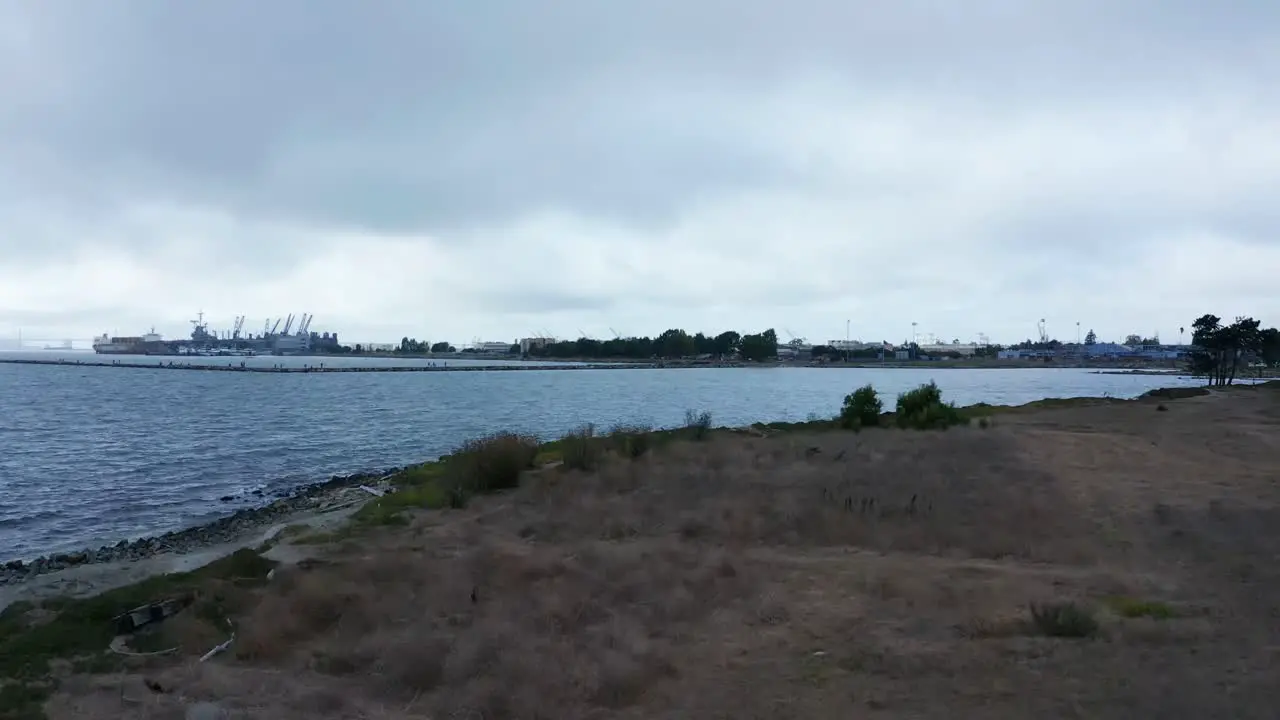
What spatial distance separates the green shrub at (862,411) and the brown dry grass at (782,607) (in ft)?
35.1

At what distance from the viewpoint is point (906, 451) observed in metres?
18.6

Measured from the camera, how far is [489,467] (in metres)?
17.4

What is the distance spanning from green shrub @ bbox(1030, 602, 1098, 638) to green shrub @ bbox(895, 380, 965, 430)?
684 inches

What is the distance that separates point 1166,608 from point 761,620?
347 cm

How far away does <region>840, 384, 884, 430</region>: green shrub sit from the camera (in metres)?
26.2

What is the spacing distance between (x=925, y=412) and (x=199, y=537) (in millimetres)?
19235

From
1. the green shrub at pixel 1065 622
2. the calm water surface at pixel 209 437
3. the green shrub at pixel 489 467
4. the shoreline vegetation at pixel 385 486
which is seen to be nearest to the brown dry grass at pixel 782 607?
the green shrub at pixel 1065 622

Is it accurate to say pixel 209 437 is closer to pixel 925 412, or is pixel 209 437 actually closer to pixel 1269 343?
pixel 925 412

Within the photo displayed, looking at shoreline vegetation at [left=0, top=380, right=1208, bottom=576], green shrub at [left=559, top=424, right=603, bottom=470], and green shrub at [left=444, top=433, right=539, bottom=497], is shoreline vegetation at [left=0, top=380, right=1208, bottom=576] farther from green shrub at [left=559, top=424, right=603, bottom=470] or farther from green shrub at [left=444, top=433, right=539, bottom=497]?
green shrub at [left=444, top=433, right=539, bottom=497]

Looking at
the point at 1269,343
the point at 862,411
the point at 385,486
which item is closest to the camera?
the point at 385,486

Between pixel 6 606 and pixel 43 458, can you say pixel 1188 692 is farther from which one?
pixel 43 458

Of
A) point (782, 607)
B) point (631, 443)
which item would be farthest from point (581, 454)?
point (782, 607)

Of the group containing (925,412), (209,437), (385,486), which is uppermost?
(925,412)

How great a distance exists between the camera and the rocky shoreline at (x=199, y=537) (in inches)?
538
